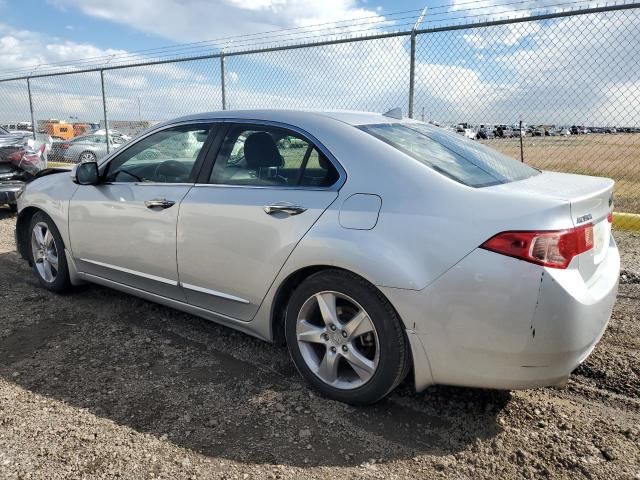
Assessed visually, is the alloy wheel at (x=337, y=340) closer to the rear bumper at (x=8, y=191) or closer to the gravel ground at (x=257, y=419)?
the gravel ground at (x=257, y=419)

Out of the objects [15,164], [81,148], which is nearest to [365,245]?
[15,164]

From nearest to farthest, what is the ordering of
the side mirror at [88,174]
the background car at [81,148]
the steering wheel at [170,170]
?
the steering wheel at [170,170] → the side mirror at [88,174] → the background car at [81,148]

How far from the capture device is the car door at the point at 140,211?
11.3 ft

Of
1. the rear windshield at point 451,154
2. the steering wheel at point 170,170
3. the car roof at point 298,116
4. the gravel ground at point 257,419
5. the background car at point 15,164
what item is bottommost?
the gravel ground at point 257,419

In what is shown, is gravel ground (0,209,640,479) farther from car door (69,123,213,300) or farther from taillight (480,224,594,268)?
taillight (480,224,594,268)

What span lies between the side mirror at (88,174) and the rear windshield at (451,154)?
213cm

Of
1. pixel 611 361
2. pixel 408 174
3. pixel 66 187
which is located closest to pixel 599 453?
pixel 611 361

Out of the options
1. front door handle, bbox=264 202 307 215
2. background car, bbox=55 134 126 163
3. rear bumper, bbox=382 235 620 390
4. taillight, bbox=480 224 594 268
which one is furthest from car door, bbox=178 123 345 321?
background car, bbox=55 134 126 163

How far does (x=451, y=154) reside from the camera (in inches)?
113

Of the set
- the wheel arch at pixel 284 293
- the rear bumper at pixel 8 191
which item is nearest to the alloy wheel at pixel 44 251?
the wheel arch at pixel 284 293

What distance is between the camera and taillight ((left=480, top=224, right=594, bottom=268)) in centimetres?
217

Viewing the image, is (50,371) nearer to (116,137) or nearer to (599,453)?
(599,453)

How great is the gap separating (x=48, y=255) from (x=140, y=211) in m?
1.49

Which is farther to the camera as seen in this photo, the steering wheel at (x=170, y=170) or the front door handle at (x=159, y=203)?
the steering wheel at (x=170, y=170)
